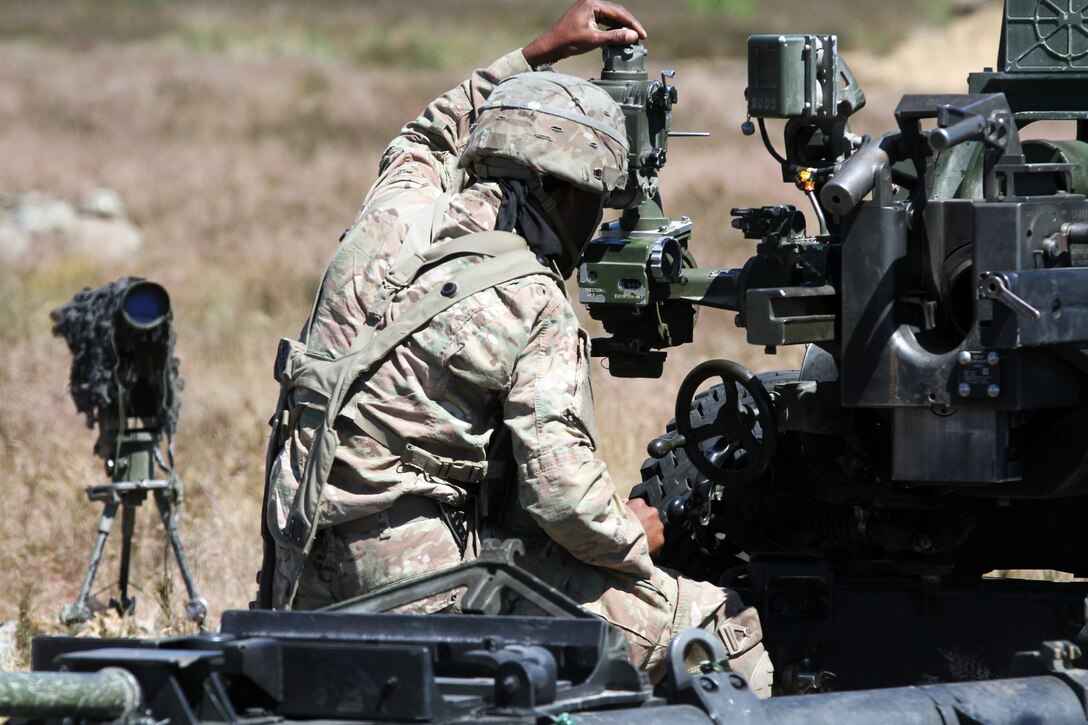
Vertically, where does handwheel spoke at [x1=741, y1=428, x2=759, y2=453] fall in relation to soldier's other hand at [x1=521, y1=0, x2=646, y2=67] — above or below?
below

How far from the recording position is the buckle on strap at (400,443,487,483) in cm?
446

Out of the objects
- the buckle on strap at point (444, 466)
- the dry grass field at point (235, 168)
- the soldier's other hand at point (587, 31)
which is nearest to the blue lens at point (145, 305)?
the dry grass field at point (235, 168)

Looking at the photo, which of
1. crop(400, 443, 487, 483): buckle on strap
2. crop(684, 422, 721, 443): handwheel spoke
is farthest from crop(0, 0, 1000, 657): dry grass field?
crop(400, 443, 487, 483): buckle on strap

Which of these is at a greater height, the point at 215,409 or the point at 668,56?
the point at 668,56

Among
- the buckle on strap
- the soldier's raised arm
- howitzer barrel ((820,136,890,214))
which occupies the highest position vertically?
the soldier's raised arm

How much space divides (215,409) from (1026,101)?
20.4 ft

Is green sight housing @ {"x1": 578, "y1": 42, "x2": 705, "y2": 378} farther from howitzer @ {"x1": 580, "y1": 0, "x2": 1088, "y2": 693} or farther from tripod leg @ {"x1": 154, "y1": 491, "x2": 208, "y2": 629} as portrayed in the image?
tripod leg @ {"x1": 154, "y1": 491, "x2": 208, "y2": 629}

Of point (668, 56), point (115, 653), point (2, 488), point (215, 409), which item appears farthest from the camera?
point (668, 56)

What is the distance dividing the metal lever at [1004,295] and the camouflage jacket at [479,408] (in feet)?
3.58

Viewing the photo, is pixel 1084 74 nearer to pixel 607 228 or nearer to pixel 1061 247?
pixel 1061 247

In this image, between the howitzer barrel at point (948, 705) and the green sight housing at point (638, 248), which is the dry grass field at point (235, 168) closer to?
the green sight housing at point (638, 248)

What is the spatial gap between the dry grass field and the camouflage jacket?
2.51 m

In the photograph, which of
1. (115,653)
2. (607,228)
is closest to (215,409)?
(607,228)

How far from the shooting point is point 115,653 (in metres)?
3.06
